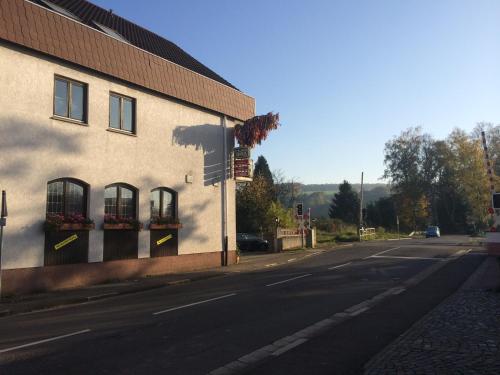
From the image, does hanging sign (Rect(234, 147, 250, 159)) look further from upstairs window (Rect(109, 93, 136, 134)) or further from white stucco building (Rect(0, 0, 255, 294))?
upstairs window (Rect(109, 93, 136, 134))

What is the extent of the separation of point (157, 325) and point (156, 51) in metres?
15.5

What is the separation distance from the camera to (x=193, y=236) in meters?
20.4

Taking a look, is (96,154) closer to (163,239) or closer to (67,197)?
(67,197)

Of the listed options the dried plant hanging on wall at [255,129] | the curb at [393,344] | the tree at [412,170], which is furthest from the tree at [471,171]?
the curb at [393,344]

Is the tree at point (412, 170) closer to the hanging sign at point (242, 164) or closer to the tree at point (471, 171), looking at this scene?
the tree at point (471, 171)

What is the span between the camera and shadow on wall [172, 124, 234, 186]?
20.3 metres

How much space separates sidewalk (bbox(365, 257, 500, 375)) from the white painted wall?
10938mm

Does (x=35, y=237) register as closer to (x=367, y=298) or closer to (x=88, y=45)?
(x=88, y=45)

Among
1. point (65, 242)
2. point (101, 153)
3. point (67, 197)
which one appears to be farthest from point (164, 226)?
point (65, 242)

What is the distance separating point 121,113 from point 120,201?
323 centimetres

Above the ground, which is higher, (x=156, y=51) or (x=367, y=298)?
(x=156, y=51)

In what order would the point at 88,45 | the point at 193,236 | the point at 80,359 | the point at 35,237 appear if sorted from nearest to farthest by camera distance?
the point at 80,359, the point at 35,237, the point at 88,45, the point at 193,236

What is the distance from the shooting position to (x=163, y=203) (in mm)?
19172

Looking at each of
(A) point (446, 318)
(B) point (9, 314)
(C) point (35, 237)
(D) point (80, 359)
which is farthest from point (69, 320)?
(A) point (446, 318)
